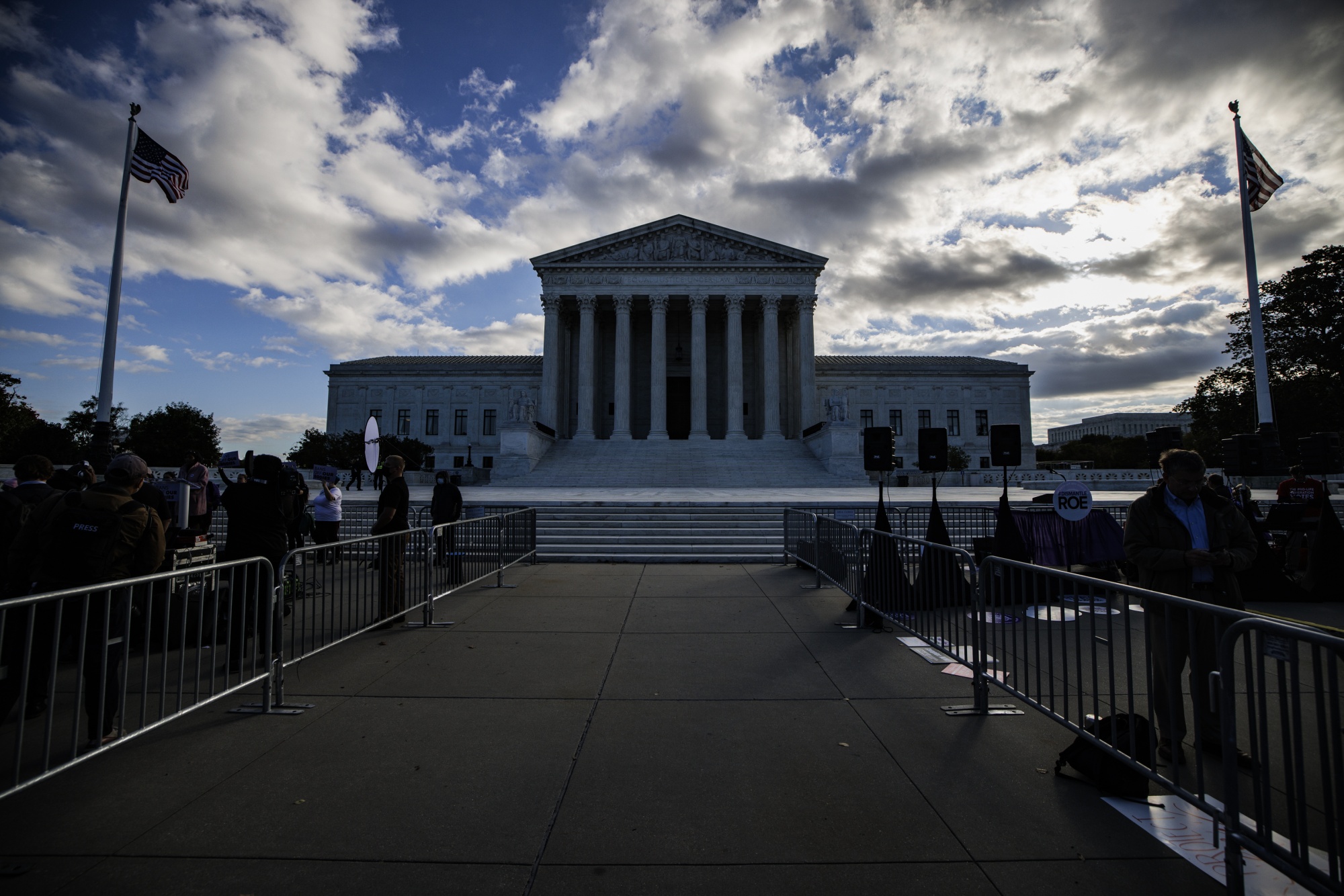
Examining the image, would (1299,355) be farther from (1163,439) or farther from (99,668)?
(99,668)

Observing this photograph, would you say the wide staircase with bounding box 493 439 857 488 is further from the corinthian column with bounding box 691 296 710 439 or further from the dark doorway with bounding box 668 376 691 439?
the dark doorway with bounding box 668 376 691 439

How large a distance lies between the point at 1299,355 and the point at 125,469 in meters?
56.1

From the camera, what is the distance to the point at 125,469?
471cm

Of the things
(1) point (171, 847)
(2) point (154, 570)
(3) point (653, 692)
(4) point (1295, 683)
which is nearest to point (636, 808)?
(3) point (653, 692)

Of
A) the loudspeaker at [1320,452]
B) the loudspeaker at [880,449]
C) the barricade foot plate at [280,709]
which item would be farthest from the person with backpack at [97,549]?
the loudspeaker at [1320,452]

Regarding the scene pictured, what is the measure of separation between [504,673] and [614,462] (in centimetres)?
3098

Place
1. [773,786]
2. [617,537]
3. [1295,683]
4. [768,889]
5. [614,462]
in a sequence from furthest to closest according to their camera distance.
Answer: [614,462], [617,537], [773,786], [768,889], [1295,683]

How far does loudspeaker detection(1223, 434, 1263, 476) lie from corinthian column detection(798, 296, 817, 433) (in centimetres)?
3489

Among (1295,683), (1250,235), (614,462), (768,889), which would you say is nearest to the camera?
(1295,683)

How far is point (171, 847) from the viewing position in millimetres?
3168

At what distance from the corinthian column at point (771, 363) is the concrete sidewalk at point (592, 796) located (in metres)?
41.5

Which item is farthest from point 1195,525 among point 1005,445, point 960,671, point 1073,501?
point 1005,445

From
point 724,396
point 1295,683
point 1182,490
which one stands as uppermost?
point 724,396

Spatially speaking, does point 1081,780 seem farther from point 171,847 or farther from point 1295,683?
point 171,847
